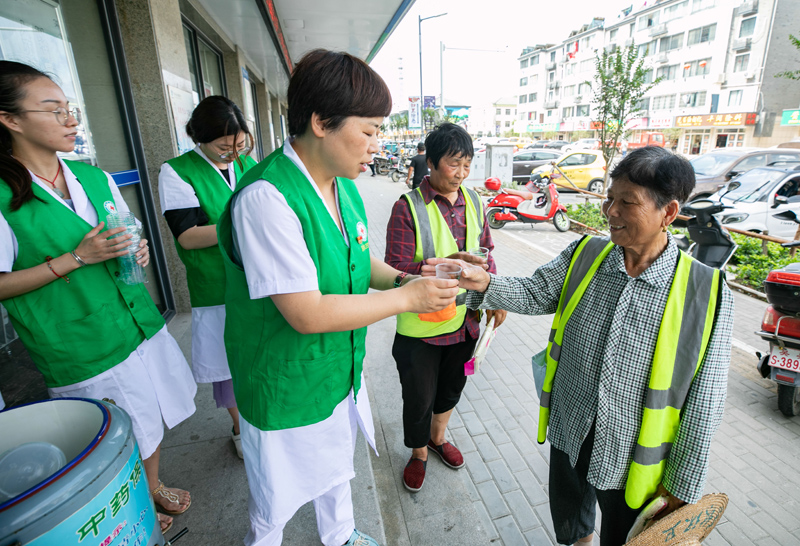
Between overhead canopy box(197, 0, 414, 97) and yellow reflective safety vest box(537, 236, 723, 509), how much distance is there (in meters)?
4.08

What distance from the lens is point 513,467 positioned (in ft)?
8.25

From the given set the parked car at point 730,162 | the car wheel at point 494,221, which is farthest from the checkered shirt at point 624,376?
the parked car at point 730,162

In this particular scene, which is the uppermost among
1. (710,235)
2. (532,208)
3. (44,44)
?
(44,44)

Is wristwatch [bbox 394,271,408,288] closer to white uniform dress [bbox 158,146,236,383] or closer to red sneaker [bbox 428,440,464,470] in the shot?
white uniform dress [bbox 158,146,236,383]

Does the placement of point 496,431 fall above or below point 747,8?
below

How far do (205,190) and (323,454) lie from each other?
1428 mm

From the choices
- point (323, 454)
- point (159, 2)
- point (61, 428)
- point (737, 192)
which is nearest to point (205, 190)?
point (61, 428)

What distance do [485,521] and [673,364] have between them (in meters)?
1.37

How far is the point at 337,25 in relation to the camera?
700 cm

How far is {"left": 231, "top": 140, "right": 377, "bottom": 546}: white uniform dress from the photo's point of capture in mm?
1078

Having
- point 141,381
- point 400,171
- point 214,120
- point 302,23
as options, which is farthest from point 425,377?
point 400,171

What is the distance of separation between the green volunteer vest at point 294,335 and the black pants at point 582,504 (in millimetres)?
953

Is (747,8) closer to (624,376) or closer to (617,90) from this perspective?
(617,90)

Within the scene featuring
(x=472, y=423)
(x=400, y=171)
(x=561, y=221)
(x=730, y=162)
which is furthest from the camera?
(x=400, y=171)
